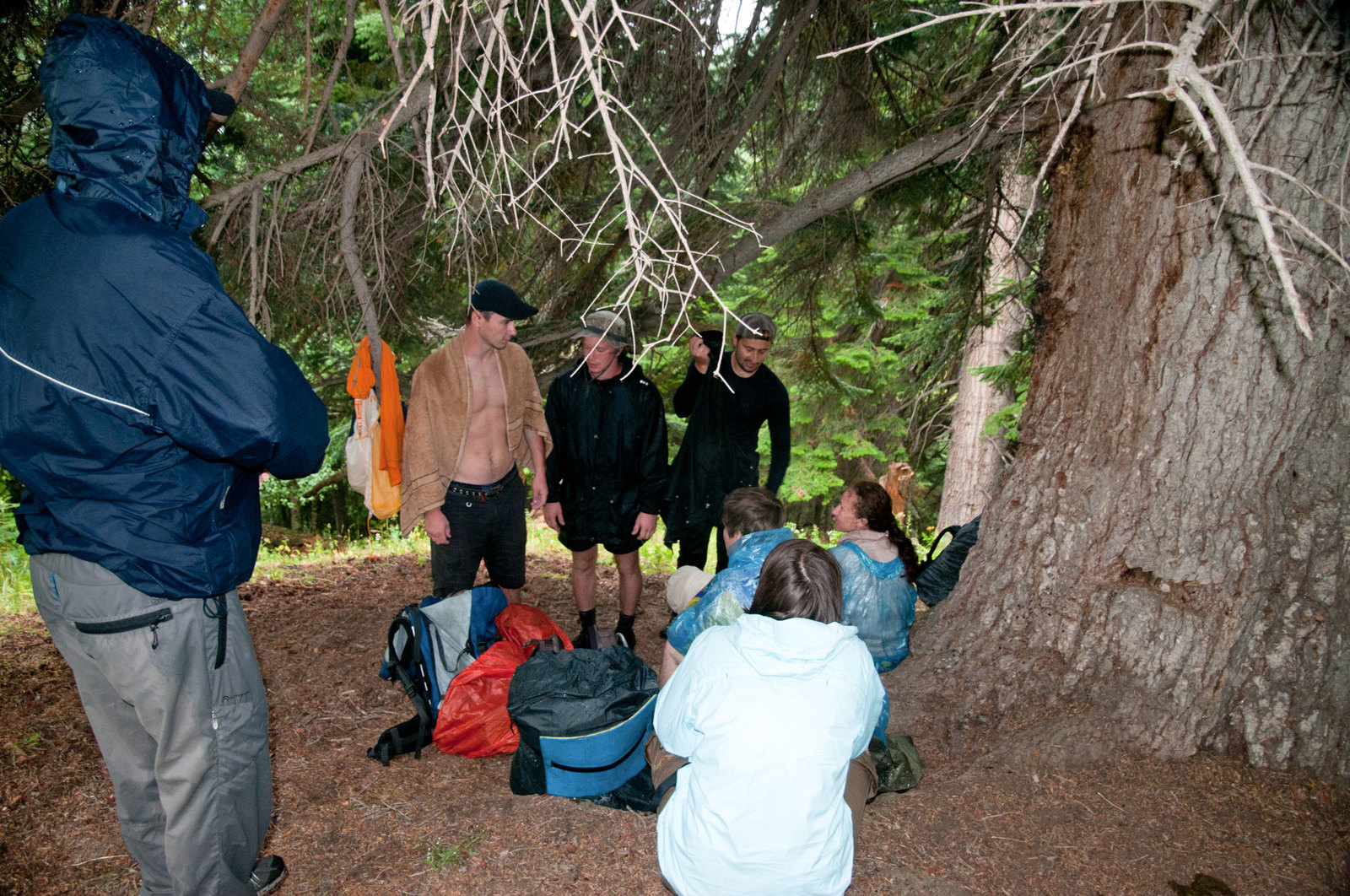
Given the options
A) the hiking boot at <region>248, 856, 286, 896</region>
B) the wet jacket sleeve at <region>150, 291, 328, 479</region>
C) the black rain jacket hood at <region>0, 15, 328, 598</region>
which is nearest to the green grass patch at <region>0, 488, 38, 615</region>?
the hiking boot at <region>248, 856, 286, 896</region>

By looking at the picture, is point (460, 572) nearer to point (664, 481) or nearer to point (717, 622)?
point (664, 481)

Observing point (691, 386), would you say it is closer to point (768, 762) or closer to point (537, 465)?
point (537, 465)

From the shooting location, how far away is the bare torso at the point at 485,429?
3844 mm

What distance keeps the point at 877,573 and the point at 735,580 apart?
30.2 inches

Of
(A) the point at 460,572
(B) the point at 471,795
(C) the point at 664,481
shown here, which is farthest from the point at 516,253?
(B) the point at 471,795

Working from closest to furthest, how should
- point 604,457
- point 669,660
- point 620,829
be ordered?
point 620,829 < point 669,660 < point 604,457

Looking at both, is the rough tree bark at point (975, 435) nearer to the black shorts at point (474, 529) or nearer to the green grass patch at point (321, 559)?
the green grass patch at point (321, 559)

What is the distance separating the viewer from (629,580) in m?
4.46

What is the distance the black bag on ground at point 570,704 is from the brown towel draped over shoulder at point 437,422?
3.60 feet

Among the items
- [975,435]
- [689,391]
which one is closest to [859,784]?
[689,391]

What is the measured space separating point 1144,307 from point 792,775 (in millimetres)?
2190

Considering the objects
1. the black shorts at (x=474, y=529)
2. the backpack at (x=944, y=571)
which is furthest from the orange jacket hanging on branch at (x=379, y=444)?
the backpack at (x=944, y=571)

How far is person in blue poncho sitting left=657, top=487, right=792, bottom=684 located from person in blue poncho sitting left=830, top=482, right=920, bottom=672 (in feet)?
1.15

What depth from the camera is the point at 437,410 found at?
378 centimetres
